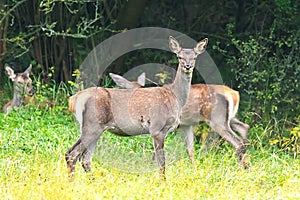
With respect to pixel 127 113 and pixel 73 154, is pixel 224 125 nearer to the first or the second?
pixel 127 113

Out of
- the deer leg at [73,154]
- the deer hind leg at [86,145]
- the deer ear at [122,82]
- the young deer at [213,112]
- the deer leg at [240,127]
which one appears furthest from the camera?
the deer ear at [122,82]

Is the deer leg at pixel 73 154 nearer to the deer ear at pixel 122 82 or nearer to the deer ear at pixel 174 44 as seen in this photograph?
the deer ear at pixel 174 44

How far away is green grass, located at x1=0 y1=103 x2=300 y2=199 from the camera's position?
6.04 meters

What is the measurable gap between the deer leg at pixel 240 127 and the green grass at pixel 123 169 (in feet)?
0.55

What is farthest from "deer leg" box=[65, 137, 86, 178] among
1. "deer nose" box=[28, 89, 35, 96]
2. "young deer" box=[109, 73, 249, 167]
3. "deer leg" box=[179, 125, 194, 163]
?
"deer nose" box=[28, 89, 35, 96]

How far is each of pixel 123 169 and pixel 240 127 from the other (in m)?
2.41

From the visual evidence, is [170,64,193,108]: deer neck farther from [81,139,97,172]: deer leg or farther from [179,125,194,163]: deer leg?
[81,139,97,172]: deer leg

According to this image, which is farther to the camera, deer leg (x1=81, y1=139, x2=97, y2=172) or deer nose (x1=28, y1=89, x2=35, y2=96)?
deer nose (x1=28, y1=89, x2=35, y2=96)

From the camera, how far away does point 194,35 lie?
39.9 feet

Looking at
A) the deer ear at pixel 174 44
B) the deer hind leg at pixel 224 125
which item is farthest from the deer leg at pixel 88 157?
the deer hind leg at pixel 224 125

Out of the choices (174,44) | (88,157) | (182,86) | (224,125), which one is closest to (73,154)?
(88,157)

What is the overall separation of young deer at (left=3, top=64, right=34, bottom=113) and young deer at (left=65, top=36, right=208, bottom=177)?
2958mm

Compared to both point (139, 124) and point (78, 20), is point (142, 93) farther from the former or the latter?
point (78, 20)

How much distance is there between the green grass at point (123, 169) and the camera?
6.04 m
